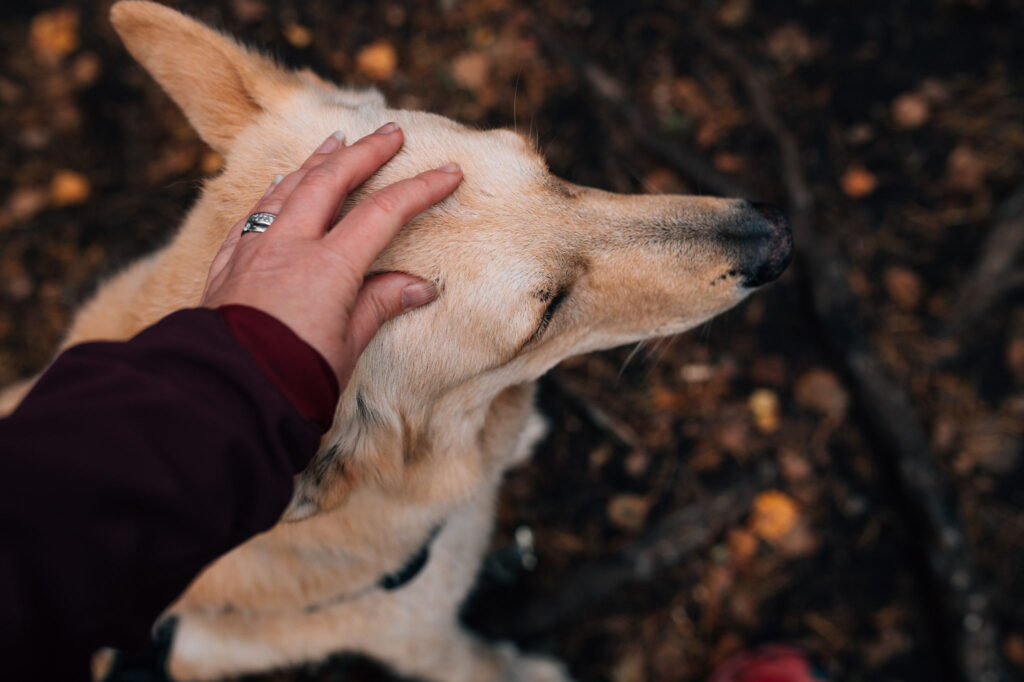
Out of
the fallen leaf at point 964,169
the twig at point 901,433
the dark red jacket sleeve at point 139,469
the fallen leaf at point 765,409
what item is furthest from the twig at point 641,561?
the dark red jacket sleeve at point 139,469

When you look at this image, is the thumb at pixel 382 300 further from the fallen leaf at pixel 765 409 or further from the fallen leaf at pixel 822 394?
the fallen leaf at pixel 822 394

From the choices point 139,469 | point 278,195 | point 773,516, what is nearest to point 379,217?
point 278,195

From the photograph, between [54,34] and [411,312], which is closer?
[411,312]

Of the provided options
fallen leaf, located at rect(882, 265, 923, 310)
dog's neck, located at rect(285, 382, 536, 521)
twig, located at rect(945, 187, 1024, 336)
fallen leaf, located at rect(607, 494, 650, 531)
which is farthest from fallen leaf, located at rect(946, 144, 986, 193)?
dog's neck, located at rect(285, 382, 536, 521)

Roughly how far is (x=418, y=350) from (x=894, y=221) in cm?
311

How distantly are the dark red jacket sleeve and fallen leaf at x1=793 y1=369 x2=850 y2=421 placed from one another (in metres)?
2.89

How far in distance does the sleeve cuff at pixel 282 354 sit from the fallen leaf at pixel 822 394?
2892 mm

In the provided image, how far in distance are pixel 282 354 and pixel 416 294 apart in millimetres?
482

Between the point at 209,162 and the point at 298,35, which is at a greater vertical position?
the point at 298,35

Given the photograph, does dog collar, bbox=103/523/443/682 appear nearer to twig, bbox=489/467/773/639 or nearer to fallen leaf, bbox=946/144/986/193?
twig, bbox=489/467/773/639

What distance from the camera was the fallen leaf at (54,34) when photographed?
3.65m

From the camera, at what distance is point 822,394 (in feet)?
10.3

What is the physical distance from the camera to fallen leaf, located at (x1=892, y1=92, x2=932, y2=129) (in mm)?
3369

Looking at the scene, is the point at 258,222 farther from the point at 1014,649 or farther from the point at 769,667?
the point at 1014,649
